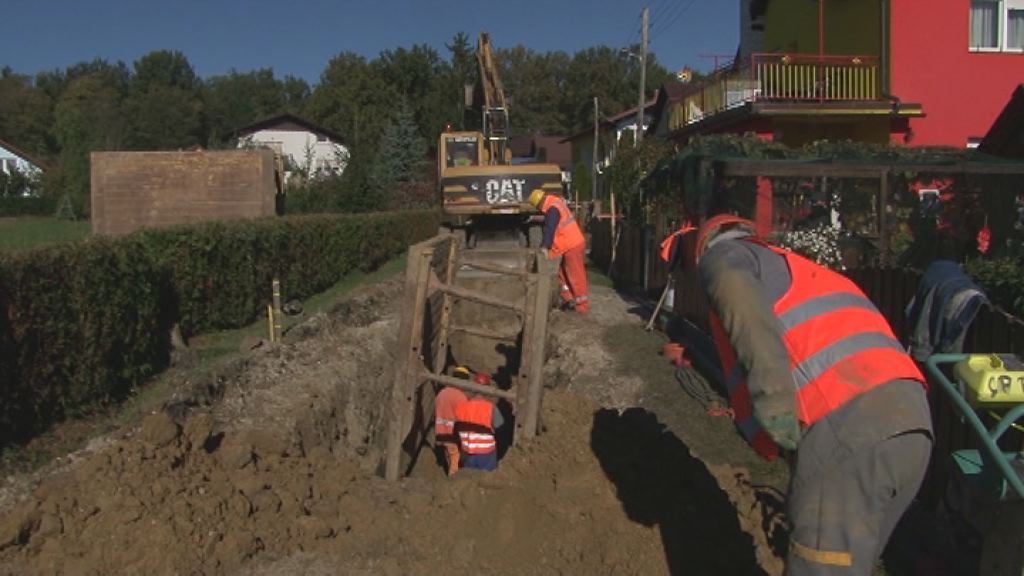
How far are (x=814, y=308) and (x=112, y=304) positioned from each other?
735cm

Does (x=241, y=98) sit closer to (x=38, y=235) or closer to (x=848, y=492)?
(x=38, y=235)

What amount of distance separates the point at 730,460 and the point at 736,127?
52.3ft

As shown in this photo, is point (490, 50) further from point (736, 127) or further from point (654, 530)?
point (654, 530)

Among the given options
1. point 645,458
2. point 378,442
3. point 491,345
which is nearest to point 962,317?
point 645,458

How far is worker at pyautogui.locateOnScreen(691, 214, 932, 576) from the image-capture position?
323cm

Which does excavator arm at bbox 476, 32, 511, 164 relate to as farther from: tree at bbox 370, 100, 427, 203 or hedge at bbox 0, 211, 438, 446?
tree at bbox 370, 100, 427, 203

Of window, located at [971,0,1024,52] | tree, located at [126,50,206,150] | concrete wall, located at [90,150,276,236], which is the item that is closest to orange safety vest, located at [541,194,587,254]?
concrete wall, located at [90,150,276,236]

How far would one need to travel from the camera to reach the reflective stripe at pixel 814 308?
3350 millimetres

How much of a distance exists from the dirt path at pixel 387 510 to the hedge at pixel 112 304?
0.80 m

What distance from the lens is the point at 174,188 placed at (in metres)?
19.9

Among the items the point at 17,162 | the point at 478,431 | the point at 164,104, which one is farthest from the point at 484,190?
the point at 164,104

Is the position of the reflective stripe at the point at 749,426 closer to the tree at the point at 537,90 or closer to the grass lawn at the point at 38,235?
the grass lawn at the point at 38,235

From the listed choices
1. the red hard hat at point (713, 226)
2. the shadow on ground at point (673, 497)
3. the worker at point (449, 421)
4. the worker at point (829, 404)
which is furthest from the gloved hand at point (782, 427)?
the worker at point (449, 421)

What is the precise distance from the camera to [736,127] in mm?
22750
